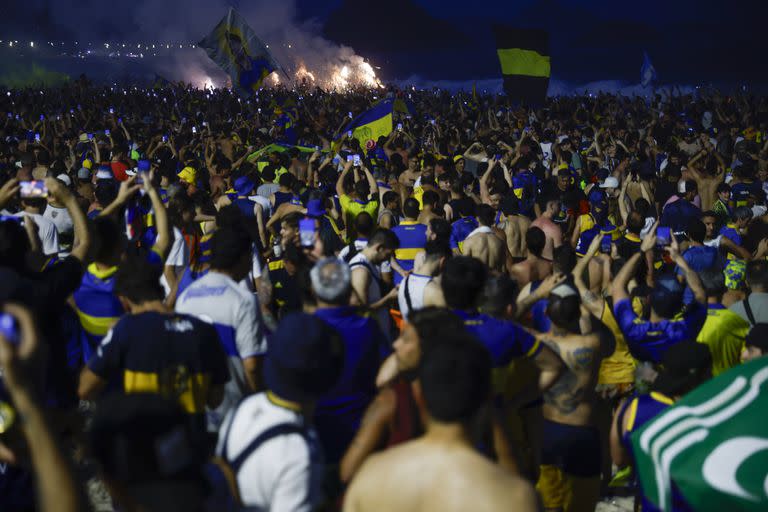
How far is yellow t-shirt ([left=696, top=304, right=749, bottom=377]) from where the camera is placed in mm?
4863

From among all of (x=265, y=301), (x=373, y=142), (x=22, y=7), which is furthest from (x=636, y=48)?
(x=265, y=301)

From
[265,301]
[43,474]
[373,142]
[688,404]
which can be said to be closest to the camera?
[43,474]

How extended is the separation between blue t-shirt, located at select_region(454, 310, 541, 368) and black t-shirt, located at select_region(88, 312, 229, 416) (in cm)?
122

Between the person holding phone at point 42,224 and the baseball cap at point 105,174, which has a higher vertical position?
the baseball cap at point 105,174

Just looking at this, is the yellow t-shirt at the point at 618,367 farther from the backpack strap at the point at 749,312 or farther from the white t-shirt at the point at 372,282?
the white t-shirt at the point at 372,282

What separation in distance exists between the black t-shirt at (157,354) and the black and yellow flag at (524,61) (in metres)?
13.4

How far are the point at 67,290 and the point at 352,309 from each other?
1.42m

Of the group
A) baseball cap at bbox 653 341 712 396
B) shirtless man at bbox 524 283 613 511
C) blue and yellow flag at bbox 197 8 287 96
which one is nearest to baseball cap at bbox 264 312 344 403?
baseball cap at bbox 653 341 712 396

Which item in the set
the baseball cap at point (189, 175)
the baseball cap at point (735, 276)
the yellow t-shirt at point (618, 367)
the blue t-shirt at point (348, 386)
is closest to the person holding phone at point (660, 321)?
the yellow t-shirt at point (618, 367)

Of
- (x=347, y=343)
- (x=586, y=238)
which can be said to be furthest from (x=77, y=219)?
(x=586, y=238)

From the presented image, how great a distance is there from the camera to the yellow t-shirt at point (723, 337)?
486cm

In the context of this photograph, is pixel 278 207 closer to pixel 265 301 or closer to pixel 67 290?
pixel 265 301

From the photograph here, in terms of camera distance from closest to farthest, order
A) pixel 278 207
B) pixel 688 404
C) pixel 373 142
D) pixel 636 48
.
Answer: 1. pixel 688 404
2. pixel 278 207
3. pixel 373 142
4. pixel 636 48

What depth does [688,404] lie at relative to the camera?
3047 mm
